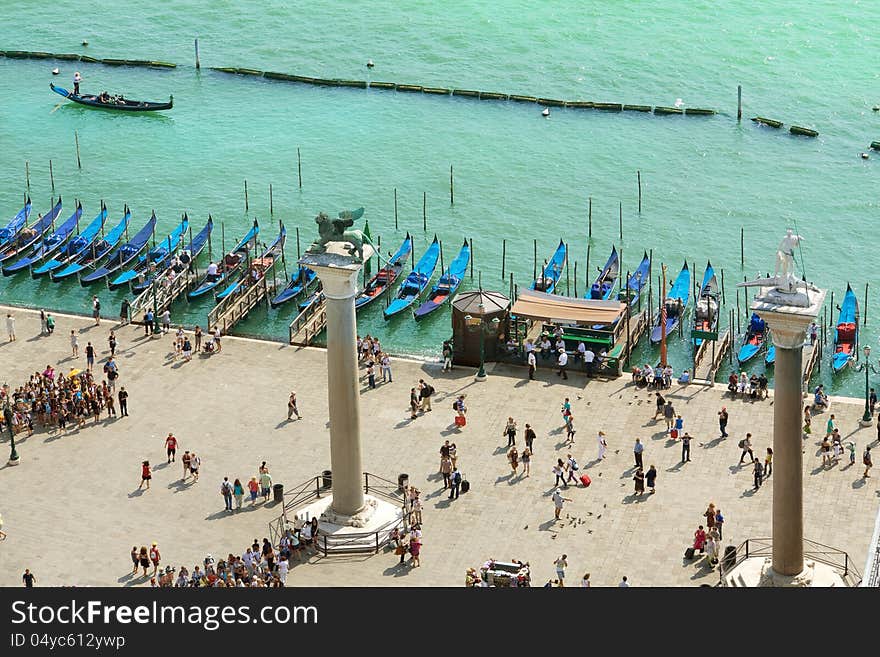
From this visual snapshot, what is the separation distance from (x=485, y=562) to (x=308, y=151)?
202 ft

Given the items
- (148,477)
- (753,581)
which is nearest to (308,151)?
(148,477)

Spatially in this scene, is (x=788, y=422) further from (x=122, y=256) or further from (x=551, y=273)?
(x=122, y=256)

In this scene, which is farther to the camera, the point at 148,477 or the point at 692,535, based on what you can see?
the point at 148,477

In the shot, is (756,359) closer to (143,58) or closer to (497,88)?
(497,88)

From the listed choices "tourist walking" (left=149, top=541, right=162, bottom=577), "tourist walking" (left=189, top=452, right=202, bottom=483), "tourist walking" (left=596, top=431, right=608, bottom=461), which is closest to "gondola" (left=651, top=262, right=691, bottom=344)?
"tourist walking" (left=596, top=431, right=608, bottom=461)

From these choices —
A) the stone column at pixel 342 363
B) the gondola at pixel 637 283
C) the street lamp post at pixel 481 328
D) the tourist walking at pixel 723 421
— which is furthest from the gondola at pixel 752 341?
the stone column at pixel 342 363

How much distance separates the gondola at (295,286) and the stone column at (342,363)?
28.0 metres

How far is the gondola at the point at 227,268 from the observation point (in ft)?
300

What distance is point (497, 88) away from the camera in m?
135

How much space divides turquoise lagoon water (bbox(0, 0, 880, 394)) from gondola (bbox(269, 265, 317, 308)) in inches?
43.1

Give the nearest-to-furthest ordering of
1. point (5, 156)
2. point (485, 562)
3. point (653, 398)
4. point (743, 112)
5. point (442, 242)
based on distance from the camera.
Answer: point (485, 562)
point (653, 398)
point (442, 242)
point (5, 156)
point (743, 112)

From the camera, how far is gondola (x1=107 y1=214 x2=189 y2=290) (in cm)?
9275

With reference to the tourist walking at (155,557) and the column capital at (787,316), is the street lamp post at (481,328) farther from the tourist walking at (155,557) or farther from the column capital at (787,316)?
the column capital at (787,316)

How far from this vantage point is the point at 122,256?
95750mm
